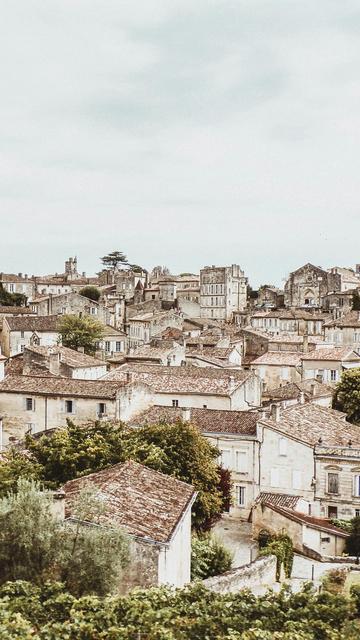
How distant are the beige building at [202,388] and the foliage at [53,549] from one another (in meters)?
26.7

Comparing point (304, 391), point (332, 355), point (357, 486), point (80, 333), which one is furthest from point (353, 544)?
point (80, 333)

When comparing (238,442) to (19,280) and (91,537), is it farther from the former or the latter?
(19,280)

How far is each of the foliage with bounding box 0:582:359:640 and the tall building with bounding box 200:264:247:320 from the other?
314 ft

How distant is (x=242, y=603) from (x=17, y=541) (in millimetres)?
5164

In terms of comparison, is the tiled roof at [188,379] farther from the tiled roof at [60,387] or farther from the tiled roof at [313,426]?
the tiled roof at [313,426]

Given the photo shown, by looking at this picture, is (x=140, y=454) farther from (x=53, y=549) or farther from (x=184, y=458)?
(x=53, y=549)

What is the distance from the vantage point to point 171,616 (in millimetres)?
14445

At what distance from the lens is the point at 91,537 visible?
52.9ft

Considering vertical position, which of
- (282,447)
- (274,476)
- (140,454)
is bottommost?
(274,476)

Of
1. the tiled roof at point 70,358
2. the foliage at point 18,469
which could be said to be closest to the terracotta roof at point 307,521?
the foliage at point 18,469

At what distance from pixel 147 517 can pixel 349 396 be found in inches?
1263

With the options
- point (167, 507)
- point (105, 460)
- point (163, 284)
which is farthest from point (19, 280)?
point (167, 507)

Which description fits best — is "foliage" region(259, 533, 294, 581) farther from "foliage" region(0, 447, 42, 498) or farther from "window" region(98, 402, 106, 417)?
"window" region(98, 402, 106, 417)

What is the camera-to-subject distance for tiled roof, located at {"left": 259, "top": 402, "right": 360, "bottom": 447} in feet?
118
